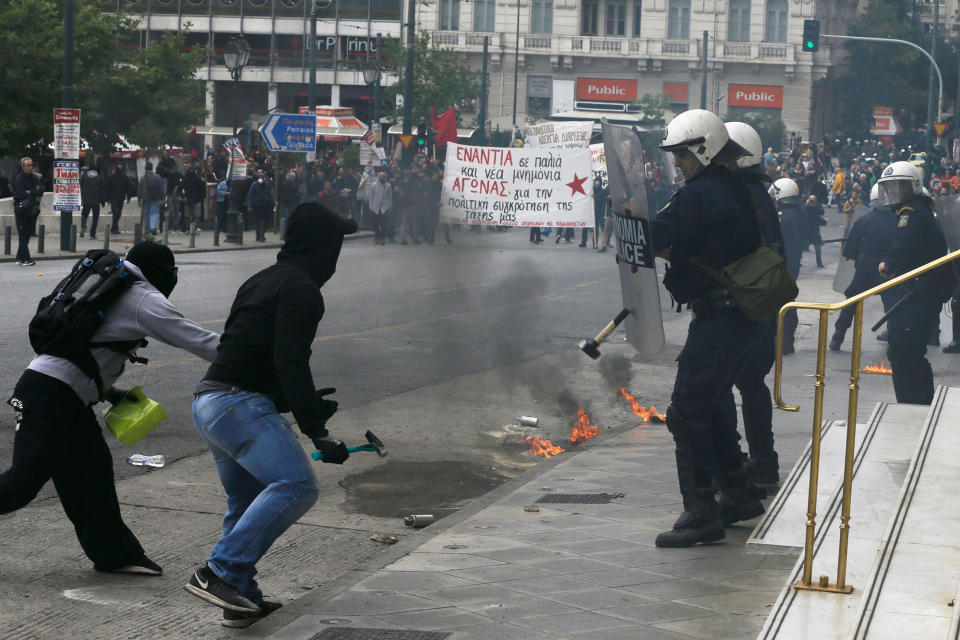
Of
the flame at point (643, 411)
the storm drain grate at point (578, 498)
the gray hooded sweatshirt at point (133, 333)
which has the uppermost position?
the gray hooded sweatshirt at point (133, 333)

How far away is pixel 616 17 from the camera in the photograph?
74.1m

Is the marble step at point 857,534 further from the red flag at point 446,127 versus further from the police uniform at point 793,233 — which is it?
the red flag at point 446,127

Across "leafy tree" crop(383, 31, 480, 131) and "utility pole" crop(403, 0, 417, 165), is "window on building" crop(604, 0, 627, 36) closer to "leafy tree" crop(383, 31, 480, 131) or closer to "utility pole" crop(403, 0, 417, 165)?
"leafy tree" crop(383, 31, 480, 131)

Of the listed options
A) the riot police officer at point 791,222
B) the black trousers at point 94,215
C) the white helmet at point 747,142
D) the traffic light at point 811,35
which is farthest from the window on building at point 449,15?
the white helmet at point 747,142

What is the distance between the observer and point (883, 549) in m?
4.87

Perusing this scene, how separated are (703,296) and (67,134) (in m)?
19.6

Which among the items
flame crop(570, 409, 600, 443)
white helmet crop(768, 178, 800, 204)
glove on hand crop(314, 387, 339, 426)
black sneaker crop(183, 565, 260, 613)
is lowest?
flame crop(570, 409, 600, 443)

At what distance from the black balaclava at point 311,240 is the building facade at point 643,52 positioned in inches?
2580

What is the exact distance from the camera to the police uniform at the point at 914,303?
8516mm

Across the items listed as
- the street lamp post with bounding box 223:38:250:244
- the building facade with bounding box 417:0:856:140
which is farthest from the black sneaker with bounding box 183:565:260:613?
the building facade with bounding box 417:0:856:140

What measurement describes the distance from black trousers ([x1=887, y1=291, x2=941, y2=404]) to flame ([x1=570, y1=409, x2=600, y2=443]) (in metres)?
2.09

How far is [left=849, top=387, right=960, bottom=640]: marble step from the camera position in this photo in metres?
4.25

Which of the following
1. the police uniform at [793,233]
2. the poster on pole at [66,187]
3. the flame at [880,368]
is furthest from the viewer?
the poster on pole at [66,187]

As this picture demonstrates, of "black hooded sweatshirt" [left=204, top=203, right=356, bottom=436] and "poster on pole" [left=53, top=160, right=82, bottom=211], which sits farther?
"poster on pole" [left=53, top=160, right=82, bottom=211]
